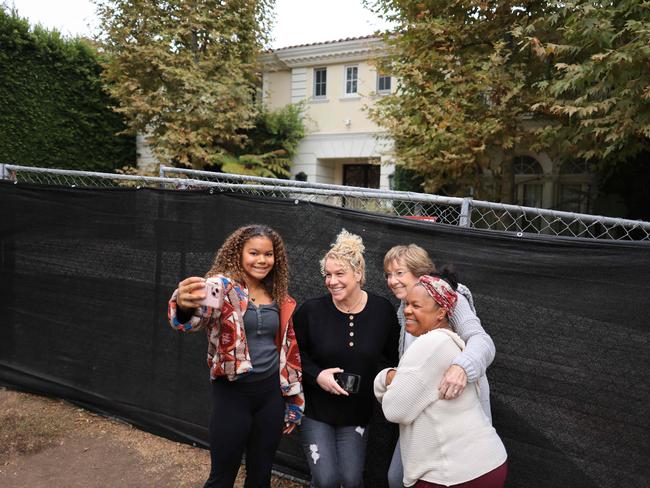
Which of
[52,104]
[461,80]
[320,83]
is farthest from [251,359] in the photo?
[320,83]

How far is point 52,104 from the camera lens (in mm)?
13836

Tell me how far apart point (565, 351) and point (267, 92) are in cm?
1538

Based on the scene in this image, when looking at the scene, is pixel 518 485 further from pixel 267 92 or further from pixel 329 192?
pixel 267 92

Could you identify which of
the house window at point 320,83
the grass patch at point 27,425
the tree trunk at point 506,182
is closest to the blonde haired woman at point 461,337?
the grass patch at point 27,425

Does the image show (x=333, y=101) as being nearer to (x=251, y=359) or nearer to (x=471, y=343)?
(x=251, y=359)

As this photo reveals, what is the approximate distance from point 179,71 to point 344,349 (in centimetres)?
1157

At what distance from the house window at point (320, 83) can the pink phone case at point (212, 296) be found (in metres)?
15.5

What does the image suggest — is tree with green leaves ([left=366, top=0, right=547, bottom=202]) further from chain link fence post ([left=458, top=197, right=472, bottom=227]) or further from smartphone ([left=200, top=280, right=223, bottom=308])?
smartphone ([left=200, top=280, right=223, bottom=308])

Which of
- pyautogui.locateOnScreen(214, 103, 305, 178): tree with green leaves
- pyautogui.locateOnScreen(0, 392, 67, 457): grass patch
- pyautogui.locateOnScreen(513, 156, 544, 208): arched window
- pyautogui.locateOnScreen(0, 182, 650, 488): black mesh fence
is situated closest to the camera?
pyautogui.locateOnScreen(0, 182, 650, 488): black mesh fence

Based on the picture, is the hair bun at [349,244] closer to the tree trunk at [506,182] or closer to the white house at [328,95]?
the tree trunk at [506,182]

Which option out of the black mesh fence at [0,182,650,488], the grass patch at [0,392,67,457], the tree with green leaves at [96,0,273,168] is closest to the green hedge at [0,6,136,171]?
the tree with green leaves at [96,0,273,168]

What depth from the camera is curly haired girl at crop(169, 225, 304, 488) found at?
7.63ft

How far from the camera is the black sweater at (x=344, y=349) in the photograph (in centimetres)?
249

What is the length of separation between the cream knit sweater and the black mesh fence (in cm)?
73
